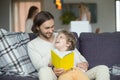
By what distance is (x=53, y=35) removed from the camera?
2.92m

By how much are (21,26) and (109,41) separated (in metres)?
6.44

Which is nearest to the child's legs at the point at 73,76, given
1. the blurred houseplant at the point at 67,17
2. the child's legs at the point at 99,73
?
the child's legs at the point at 99,73

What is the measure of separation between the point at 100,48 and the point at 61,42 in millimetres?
750

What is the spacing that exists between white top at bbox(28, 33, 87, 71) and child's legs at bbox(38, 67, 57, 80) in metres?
0.18

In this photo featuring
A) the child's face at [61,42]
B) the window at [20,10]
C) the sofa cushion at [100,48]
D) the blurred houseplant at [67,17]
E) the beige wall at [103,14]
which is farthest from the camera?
the window at [20,10]

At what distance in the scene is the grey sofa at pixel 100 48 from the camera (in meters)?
3.23

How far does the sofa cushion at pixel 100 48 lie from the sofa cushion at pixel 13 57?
25.5 inches

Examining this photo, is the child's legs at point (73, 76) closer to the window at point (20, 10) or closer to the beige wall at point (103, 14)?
the beige wall at point (103, 14)

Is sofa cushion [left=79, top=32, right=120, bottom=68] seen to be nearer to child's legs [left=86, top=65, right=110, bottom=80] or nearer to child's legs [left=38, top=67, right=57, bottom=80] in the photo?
child's legs [left=86, top=65, right=110, bottom=80]

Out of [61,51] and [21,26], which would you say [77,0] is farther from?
[61,51]

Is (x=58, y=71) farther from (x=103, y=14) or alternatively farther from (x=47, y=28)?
(x=103, y=14)

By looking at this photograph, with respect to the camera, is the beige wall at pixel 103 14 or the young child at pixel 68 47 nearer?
the young child at pixel 68 47

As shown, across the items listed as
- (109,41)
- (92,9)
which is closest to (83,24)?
(109,41)

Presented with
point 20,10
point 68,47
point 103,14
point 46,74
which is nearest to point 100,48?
point 68,47
